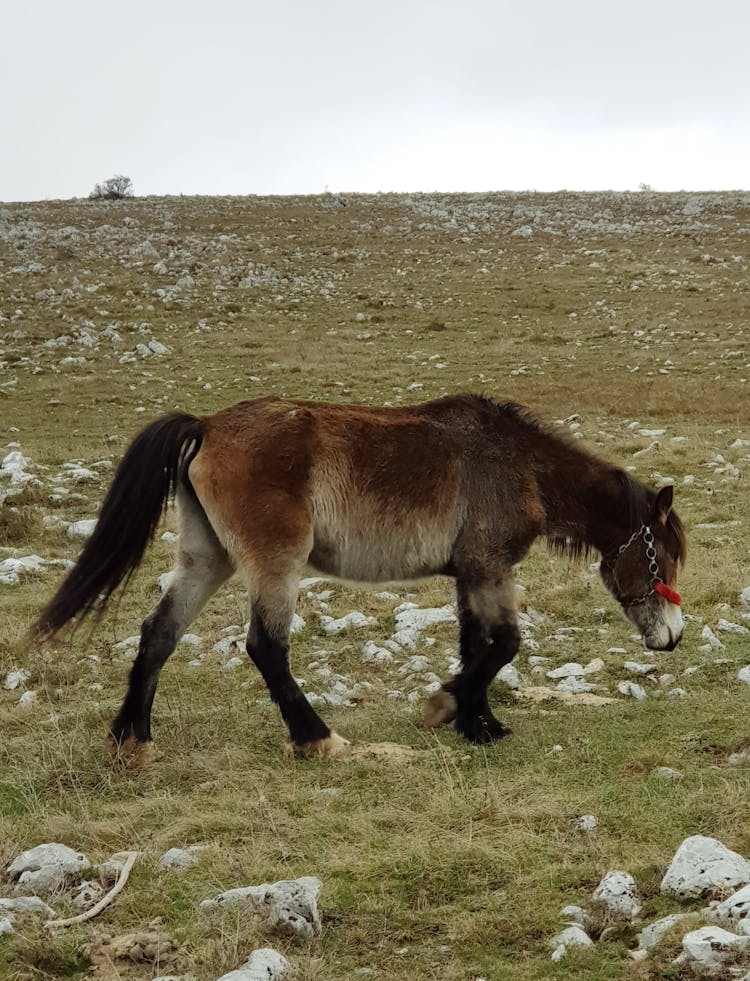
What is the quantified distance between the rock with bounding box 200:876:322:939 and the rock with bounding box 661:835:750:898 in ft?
4.34

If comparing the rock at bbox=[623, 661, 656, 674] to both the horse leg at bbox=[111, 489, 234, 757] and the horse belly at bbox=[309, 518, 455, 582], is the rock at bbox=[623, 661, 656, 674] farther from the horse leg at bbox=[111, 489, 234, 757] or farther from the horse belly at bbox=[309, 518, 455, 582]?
the horse leg at bbox=[111, 489, 234, 757]

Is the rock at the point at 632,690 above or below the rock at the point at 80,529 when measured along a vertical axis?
below

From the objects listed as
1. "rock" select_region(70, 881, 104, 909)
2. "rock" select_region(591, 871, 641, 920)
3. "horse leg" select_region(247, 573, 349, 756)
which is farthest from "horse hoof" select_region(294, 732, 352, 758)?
"rock" select_region(591, 871, 641, 920)

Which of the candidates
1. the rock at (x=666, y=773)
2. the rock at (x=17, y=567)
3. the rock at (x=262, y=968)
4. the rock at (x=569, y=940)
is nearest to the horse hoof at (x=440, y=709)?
the rock at (x=666, y=773)

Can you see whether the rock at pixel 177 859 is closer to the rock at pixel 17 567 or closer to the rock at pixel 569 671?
the rock at pixel 569 671

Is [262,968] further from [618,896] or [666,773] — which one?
[666,773]

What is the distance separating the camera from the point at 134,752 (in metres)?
5.45

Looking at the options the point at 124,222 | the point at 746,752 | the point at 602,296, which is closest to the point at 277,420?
the point at 746,752

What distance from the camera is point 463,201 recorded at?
44.1m

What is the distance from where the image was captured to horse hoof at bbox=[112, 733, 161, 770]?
5.38 meters

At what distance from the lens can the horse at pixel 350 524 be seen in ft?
18.3

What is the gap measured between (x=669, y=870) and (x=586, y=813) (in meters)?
0.76

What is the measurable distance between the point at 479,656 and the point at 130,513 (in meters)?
2.22

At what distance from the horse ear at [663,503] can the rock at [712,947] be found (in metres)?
3.45
